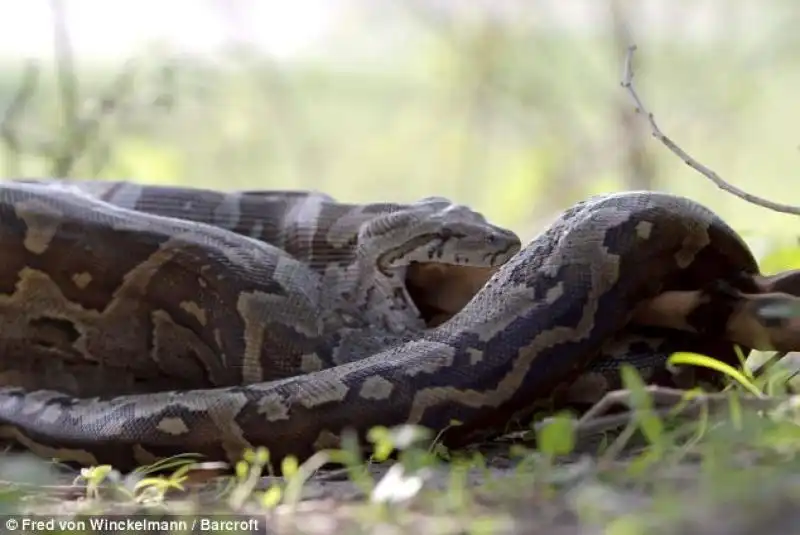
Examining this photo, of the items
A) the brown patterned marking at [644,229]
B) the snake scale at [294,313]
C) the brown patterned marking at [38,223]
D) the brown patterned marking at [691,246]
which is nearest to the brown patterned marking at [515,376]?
the snake scale at [294,313]

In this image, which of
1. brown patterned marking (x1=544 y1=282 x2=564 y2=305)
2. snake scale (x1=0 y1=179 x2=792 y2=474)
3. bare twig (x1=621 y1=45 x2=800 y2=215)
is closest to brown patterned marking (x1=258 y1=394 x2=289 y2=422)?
snake scale (x1=0 y1=179 x2=792 y2=474)

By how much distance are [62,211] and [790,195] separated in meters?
4.51

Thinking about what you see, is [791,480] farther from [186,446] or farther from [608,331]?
[186,446]

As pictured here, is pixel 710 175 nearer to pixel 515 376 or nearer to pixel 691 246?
pixel 691 246

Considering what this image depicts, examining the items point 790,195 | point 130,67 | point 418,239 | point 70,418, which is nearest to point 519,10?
point 790,195

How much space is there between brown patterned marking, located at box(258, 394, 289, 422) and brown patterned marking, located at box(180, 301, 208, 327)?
68 cm

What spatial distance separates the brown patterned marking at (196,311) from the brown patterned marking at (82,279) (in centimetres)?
35

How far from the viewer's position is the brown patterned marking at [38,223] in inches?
133

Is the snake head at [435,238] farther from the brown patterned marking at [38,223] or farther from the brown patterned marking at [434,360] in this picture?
the brown patterned marking at [38,223]

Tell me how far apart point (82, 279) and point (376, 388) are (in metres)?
1.36

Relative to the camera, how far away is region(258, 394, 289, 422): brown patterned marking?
8.93 feet

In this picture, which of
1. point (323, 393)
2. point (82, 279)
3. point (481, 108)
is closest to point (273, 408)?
point (323, 393)

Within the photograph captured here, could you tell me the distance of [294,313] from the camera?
3.29 metres

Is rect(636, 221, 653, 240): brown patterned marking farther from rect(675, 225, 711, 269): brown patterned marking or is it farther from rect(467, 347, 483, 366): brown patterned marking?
rect(467, 347, 483, 366): brown patterned marking
